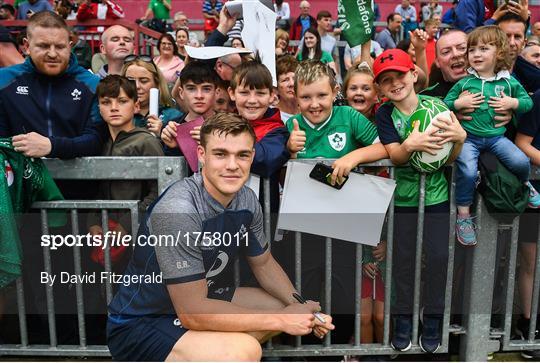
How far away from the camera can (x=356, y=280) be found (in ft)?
10.3

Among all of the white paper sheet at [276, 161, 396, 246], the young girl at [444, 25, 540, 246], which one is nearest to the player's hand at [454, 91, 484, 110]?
the young girl at [444, 25, 540, 246]

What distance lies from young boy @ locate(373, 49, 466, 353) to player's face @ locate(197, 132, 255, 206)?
2.94 feet

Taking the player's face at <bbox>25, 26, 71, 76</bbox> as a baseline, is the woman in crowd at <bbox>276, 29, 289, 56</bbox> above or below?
above

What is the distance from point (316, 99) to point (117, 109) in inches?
51.1

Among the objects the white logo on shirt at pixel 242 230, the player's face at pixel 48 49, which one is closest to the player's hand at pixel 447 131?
the white logo on shirt at pixel 242 230

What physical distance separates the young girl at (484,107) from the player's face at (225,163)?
4.23 feet

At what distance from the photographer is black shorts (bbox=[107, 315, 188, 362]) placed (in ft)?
8.86

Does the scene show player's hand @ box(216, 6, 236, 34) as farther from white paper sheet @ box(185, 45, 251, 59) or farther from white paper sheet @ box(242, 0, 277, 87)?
white paper sheet @ box(185, 45, 251, 59)

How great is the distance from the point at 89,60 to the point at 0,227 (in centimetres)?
541

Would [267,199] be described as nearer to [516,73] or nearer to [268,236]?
[268,236]

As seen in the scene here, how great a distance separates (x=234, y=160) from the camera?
107 inches

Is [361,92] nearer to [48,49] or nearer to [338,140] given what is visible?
[338,140]

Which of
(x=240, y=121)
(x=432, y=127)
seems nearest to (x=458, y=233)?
(x=432, y=127)

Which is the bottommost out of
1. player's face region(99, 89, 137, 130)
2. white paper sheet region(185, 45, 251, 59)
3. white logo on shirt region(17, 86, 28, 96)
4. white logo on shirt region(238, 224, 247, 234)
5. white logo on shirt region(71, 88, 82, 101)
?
white logo on shirt region(238, 224, 247, 234)
